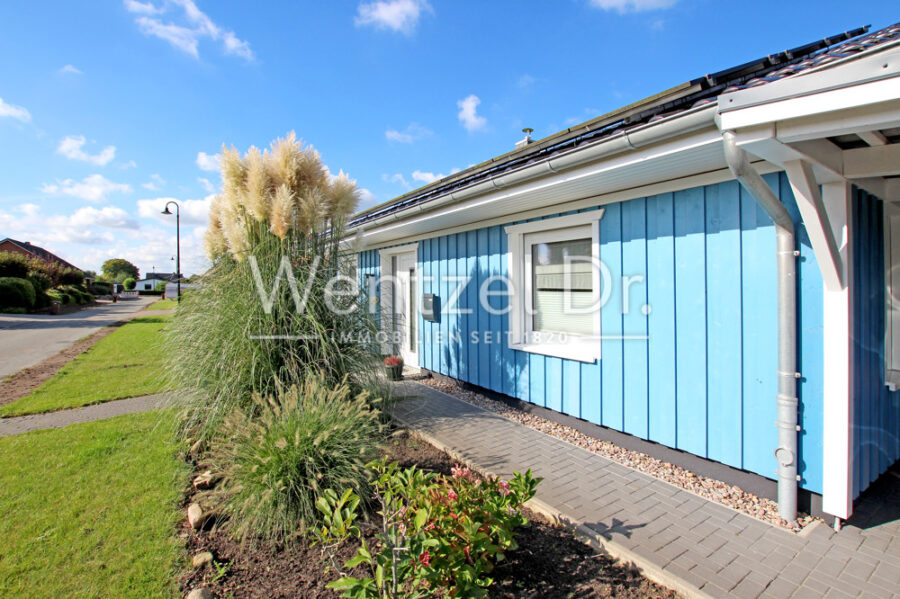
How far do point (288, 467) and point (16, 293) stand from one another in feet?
90.8

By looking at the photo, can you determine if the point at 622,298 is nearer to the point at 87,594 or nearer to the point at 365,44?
the point at 87,594

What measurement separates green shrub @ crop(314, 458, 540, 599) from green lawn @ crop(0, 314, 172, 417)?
344 centimetres

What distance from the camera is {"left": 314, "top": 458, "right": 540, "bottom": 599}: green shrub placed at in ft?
5.28

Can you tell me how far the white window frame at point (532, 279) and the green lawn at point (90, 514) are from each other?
12.1 feet

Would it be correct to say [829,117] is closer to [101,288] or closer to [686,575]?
[686,575]

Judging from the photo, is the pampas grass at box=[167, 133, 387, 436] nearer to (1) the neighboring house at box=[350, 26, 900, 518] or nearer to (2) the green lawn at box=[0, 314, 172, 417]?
(1) the neighboring house at box=[350, 26, 900, 518]

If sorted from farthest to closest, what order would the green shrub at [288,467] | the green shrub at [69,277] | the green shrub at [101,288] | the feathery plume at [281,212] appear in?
the green shrub at [101,288] → the green shrub at [69,277] → the feathery plume at [281,212] → the green shrub at [288,467]

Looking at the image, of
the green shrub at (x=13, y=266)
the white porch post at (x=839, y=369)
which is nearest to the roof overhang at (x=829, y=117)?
the white porch post at (x=839, y=369)

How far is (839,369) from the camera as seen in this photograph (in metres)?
2.52

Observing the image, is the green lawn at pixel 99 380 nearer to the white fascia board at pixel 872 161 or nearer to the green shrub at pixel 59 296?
the white fascia board at pixel 872 161

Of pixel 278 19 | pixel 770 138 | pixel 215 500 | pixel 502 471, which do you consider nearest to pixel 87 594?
pixel 215 500

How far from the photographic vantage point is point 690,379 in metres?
3.39

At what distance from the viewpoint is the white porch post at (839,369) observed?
2490mm

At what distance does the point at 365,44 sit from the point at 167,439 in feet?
19.3
